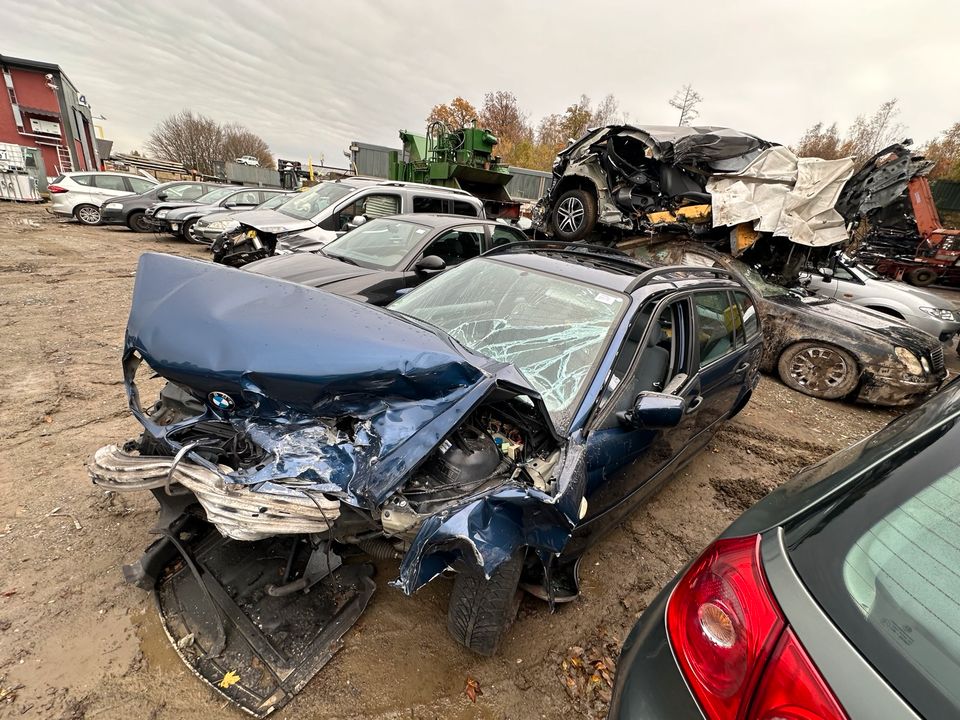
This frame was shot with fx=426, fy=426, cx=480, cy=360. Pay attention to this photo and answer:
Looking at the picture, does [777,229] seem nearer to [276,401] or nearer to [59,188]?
[276,401]

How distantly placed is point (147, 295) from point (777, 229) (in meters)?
7.43

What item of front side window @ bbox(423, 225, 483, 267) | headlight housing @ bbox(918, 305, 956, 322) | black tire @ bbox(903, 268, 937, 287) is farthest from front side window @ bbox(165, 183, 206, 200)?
black tire @ bbox(903, 268, 937, 287)

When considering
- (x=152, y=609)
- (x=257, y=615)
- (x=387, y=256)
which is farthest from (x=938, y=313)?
(x=152, y=609)

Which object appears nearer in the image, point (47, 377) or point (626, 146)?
point (47, 377)

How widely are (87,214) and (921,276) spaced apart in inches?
1015

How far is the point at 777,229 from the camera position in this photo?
622 cm

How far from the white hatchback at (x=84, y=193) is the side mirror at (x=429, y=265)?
496 inches

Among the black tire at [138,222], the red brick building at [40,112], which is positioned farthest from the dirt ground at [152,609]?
the red brick building at [40,112]

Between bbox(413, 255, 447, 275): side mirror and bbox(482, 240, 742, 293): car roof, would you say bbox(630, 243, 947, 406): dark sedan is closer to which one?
bbox(482, 240, 742, 293): car roof

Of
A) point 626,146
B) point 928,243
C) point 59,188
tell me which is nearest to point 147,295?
point 626,146

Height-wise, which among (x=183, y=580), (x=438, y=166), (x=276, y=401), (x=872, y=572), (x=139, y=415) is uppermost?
(x=438, y=166)

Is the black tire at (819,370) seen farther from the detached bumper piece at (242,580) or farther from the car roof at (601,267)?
the detached bumper piece at (242,580)

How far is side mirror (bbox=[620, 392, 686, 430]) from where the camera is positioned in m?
1.96

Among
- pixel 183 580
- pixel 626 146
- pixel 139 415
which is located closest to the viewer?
pixel 139 415
